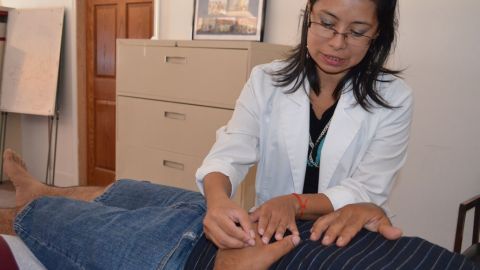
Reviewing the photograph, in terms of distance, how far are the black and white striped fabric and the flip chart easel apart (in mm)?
2813

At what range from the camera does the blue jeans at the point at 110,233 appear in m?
0.93

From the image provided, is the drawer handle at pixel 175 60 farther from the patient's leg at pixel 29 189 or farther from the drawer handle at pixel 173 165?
the patient's leg at pixel 29 189

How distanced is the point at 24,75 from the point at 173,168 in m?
1.81

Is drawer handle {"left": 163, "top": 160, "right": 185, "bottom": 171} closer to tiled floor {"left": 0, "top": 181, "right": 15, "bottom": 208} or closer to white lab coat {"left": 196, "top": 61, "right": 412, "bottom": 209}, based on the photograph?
white lab coat {"left": 196, "top": 61, "right": 412, "bottom": 209}

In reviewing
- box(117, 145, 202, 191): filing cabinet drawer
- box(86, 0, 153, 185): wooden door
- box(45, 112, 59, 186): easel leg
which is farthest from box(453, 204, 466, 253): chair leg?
box(45, 112, 59, 186): easel leg

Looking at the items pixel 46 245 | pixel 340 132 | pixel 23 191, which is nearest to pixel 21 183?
pixel 23 191

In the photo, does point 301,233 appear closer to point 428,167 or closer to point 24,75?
point 428,167

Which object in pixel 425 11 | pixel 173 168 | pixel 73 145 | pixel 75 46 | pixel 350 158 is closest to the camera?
pixel 350 158

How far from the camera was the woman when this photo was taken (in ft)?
3.26

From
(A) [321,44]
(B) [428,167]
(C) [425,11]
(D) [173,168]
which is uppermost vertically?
(C) [425,11]

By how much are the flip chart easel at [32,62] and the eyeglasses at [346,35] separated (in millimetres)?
2669

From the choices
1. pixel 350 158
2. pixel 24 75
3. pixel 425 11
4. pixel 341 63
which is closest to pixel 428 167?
pixel 425 11

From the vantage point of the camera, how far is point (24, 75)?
10.8ft

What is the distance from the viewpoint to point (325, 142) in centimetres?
115
